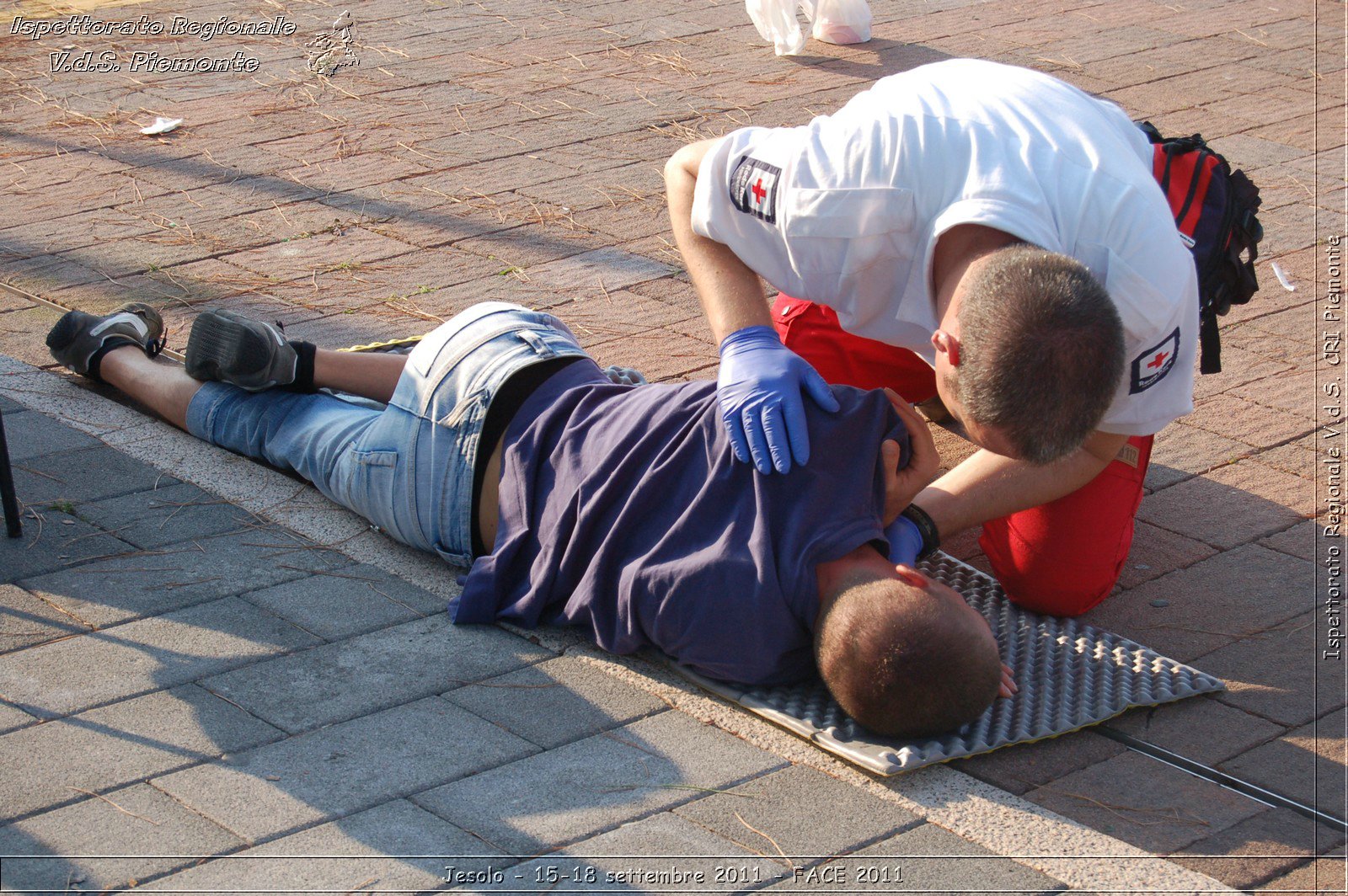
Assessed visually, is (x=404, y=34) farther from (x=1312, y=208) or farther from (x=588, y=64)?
(x=1312, y=208)

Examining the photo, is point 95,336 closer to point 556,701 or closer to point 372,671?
point 372,671

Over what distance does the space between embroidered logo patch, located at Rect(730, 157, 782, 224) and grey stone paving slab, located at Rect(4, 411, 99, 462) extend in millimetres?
1808

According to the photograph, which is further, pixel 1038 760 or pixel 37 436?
pixel 37 436

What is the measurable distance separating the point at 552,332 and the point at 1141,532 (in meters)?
1.53

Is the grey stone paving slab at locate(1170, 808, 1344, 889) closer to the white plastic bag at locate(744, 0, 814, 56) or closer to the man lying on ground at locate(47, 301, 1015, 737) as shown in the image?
the man lying on ground at locate(47, 301, 1015, 737)

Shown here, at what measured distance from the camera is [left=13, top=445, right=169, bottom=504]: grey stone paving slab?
328 cm

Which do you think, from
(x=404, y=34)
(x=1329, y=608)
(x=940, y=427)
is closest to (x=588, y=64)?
(x=404, y=34)

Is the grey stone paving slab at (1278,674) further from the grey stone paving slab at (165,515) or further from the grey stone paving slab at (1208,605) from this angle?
the grey stone paving slab at (165,515)

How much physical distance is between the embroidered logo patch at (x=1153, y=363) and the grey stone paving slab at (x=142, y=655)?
1.74m

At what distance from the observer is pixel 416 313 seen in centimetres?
446

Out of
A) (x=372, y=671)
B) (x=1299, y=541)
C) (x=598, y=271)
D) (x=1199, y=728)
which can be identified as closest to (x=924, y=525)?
(x=1199, y=728)

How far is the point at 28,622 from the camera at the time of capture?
2.74 metres

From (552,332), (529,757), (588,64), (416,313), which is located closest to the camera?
(529,757)

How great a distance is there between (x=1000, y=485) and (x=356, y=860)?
1.61 metres
